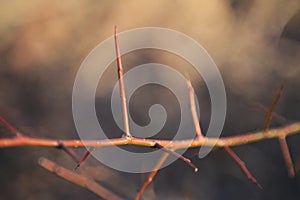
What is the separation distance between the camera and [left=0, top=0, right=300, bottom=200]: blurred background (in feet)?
6.97

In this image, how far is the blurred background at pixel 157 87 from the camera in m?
2.12

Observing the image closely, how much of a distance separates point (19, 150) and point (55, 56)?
0.63m

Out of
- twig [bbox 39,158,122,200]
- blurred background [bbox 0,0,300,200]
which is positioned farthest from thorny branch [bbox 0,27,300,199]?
blurred background [bbox 0,0,300,200]

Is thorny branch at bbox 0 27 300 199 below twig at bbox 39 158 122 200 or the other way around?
the other way around

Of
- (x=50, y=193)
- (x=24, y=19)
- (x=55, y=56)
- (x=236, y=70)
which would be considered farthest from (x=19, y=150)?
(x=236, y=70)

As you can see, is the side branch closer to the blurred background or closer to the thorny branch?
the thorny branch

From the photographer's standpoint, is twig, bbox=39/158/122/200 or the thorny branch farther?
twig, bbox=39/158/122/200

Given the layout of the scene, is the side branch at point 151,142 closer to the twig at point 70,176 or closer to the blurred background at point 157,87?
the twig at point 70,176

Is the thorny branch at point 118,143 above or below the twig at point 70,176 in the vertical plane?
above

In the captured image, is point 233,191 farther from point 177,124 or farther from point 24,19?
point 24,19

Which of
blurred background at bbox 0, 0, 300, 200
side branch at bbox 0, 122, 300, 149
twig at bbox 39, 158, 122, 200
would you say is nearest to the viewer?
side branch at bbox 0, 122, 300, 149

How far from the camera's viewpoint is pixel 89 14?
262cm

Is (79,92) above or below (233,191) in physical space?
below

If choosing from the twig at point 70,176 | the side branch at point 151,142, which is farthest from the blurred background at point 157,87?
the twig at point 70,176
